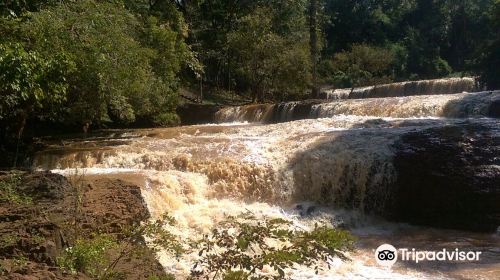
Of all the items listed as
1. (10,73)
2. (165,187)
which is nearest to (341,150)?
(165,187)

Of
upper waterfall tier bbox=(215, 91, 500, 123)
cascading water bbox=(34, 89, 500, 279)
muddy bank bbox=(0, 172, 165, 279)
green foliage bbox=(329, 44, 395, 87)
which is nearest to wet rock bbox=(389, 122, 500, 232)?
cascading water bbox=(34, 89, 500, 279)

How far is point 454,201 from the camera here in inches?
372

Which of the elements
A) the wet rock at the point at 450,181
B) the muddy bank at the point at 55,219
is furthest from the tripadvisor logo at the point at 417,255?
the muddy bank at the point at 55,219

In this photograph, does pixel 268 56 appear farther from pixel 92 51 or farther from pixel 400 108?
pixel 92 51

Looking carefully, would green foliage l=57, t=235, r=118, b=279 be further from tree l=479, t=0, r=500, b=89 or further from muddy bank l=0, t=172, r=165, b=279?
tree l=479, t=0, r=500, b=89

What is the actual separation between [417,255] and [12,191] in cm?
574

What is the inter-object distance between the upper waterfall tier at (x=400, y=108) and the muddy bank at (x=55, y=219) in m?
10.0

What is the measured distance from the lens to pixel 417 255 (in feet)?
24.7

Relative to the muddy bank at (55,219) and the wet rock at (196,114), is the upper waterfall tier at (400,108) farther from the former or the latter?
the muddy bank at (55,219)

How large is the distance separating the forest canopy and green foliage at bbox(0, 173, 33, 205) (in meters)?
1.13

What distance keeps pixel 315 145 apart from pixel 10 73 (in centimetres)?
674

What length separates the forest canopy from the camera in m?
9.59


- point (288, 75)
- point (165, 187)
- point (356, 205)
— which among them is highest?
point (288, 75)

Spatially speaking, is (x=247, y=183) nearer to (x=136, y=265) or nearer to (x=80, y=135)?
(x=136, y=265)
